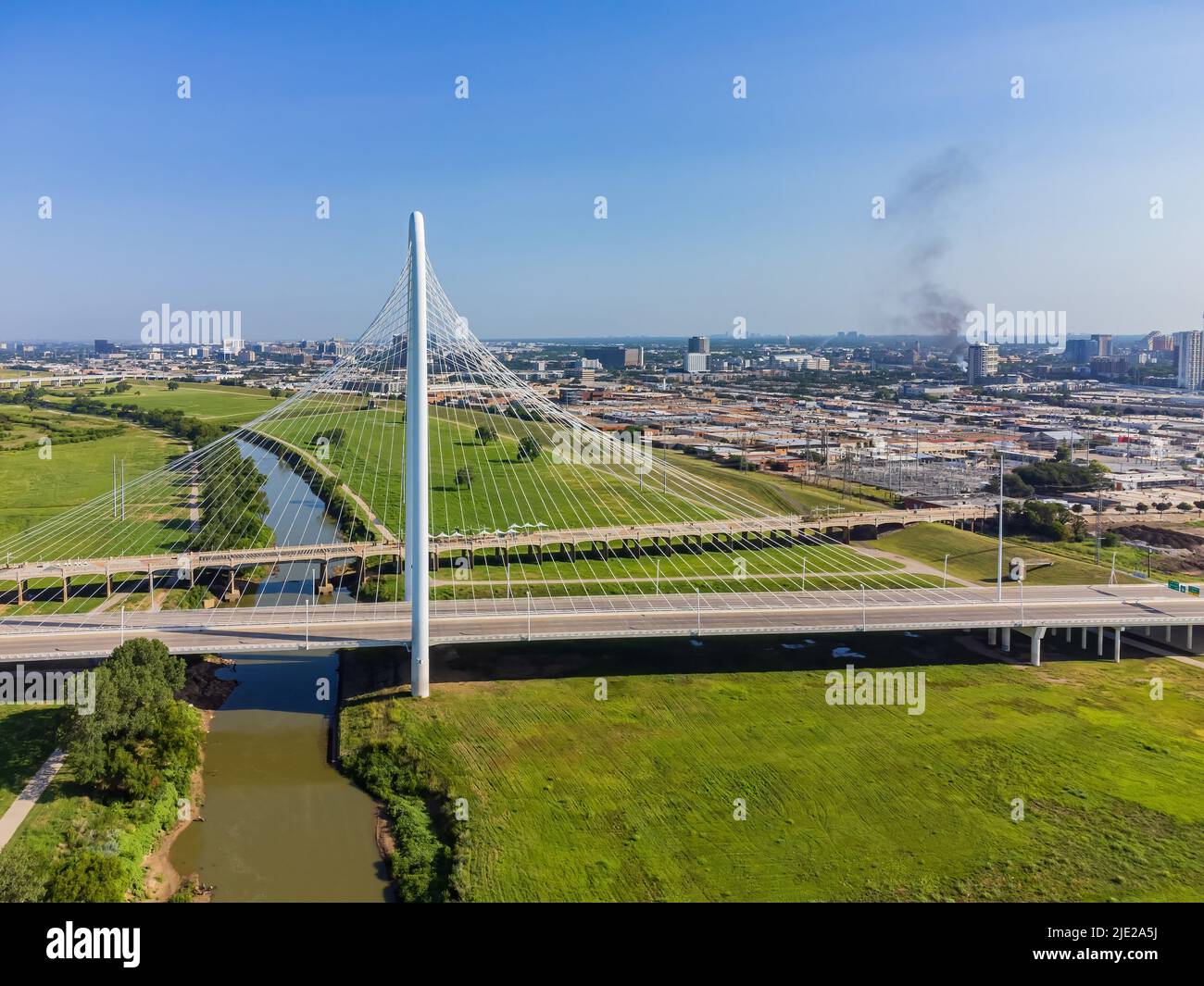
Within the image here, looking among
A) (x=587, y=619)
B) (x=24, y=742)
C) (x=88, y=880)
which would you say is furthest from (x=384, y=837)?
(x=587, y=619)

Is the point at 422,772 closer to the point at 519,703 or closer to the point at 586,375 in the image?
the point at 519,703

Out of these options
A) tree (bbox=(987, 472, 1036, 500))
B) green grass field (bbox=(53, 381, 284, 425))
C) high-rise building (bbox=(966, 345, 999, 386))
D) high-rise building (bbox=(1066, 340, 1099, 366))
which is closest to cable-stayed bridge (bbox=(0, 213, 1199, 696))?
tree (bbox=(987, 472, 1036, 500))

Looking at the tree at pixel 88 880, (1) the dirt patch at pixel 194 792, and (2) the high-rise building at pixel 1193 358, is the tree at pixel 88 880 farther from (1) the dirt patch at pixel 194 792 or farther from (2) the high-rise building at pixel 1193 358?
(2) the high-rise building at pixel 1193 358

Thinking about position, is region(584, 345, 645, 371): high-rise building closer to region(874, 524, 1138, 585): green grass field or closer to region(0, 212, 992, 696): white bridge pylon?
region(0, 212, 992, 696): white bridge pylon

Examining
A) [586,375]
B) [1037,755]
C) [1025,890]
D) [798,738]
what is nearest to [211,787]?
[798,738]

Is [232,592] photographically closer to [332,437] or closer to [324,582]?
[324,582]
